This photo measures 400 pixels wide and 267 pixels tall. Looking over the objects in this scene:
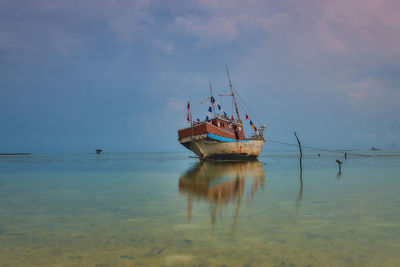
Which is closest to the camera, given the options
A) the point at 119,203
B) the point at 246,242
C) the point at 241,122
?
the point at 246,242

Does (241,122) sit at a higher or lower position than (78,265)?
higher

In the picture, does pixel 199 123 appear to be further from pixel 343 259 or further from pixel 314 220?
pixel 343 259

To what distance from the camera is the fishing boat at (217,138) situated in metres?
42.5

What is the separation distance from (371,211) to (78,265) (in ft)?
29.7

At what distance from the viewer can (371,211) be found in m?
8.98

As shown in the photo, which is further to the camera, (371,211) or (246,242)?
(371,211)

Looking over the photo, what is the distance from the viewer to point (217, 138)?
4284 centimetres

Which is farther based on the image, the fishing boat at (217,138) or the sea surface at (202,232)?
the fishing boat at (217,138)

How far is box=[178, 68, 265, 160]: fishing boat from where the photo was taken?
139 ft

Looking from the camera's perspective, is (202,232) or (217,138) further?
(217,138)

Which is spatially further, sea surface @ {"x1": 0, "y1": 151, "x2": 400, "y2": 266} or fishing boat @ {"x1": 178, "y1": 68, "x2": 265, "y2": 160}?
fishing boat @ {"x1": 178, "y1": 68, "x2": 265, "y2": 160}

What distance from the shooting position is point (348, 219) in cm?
786

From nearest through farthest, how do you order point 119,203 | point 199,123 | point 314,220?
point 314,220 < point 119,203 < point 199,123

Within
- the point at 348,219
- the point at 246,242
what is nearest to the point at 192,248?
the point at 246,242
